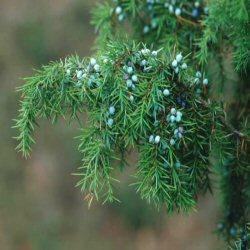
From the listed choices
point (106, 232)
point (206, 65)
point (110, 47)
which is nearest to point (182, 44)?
point (206, 65)

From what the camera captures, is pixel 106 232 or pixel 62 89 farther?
pixel 106 232

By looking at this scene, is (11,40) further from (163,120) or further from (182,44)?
(163,120)

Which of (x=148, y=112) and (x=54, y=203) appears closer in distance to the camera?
(x=148, y=112)

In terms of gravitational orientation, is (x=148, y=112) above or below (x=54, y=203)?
above

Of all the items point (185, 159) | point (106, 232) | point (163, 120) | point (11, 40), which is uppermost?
point (163, 120)

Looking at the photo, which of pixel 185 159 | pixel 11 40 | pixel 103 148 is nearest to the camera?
pixel 103 148

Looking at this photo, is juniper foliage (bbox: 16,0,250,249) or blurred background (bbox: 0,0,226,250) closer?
juniper foliage (bbox: 16,0,250,249)

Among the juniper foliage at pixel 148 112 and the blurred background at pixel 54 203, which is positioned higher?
the juniper foliage at pixel 148 112

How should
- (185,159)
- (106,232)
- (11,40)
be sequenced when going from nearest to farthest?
(185,159), (106,232), (11,40)
